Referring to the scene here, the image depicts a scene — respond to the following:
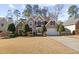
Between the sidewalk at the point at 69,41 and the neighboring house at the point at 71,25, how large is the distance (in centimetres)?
8

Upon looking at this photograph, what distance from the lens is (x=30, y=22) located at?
377cm

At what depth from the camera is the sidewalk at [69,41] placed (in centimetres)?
374

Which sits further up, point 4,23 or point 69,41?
point 4,23

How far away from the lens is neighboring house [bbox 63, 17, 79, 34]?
3756mm

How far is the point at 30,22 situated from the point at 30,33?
117 mm

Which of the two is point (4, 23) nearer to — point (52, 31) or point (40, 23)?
point (40, 23)

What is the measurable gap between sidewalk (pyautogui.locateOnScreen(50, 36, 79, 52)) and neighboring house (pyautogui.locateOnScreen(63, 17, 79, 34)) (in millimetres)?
84

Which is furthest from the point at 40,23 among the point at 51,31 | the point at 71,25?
the point at 71,25

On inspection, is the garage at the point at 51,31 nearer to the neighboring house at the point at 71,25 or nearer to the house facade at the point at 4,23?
the neighboring house at the point at 71,25

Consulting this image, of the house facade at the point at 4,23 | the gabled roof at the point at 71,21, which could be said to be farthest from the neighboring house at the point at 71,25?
the house facade at the point at 4,23

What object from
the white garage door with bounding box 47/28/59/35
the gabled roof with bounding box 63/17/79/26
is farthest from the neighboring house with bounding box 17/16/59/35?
the gabled roof with bounding box 63/17/79/26

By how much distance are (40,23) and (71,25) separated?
328 mm

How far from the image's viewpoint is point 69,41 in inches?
148

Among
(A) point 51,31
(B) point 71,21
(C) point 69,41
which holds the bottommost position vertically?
(C) point 69,41
